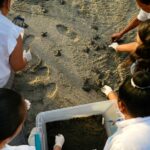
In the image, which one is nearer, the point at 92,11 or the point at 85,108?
the point at 85,108

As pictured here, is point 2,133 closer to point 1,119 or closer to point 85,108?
point 1,119

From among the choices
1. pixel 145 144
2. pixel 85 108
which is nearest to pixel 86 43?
pixel 85 108

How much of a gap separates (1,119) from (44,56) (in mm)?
1175

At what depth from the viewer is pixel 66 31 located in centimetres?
270

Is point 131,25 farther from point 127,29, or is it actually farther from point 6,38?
point 6,38

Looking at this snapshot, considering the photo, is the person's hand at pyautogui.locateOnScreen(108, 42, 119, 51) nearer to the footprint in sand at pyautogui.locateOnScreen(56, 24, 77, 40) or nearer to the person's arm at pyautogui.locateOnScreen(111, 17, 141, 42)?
the person's arm at pyautogui.locateOnScreen(111, 17, 141, 42)

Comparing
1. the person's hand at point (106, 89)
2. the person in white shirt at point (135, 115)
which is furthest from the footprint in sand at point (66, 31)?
the person in white shirt at point (135, 115)

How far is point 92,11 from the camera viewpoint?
110 inches

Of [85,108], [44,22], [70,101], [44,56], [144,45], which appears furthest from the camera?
[44,22]

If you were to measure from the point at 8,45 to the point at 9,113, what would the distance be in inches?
18.2

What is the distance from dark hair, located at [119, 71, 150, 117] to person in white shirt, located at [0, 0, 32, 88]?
60 cm

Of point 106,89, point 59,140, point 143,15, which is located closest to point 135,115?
point 59,140

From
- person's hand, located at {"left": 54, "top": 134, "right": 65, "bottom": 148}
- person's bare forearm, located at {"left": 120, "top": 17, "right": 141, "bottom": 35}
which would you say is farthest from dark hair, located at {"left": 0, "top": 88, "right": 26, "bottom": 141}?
person's bare forearm, located at {"left": 120, "top": 17, "right": 141, "bottom": 35}

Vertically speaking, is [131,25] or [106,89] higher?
[131,25]
